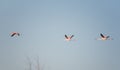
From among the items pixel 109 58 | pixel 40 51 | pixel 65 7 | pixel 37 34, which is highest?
pixel 65 7

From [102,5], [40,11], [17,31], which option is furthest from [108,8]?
[17,31]

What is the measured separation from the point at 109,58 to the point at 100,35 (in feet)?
0.71

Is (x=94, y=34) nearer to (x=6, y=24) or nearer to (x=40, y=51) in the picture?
(x=40, y=51)

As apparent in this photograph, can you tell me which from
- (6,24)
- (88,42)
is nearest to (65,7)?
(88,42)

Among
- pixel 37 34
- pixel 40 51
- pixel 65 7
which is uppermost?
pixel 65 7

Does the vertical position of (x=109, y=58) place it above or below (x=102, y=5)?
below

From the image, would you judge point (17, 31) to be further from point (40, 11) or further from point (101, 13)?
point (101, 13)

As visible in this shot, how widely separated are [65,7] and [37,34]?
354mm

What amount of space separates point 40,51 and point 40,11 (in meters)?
0.36

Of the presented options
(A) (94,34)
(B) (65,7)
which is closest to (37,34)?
(B) (65,7)

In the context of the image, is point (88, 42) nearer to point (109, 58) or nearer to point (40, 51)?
point (109, 58)

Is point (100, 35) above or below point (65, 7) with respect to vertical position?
below

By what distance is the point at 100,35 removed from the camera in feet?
7.68

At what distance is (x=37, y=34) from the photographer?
2404mm
